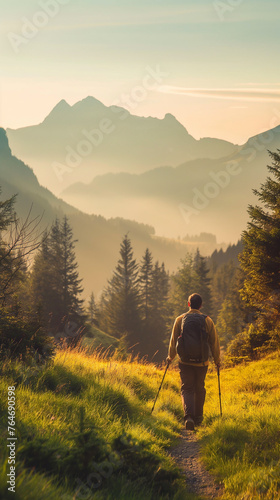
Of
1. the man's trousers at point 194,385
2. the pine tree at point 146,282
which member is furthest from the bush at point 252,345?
the pine tree at point 146,282

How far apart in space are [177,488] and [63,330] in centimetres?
3484

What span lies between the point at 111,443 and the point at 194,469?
1.53m

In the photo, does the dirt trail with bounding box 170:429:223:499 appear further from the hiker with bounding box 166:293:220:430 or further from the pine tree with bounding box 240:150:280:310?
the pine tree with bounding box 240:150:280:310

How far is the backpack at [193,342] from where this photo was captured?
6.93 m

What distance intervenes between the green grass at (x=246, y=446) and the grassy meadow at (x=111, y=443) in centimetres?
1

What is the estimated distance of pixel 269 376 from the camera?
10086 millimetres

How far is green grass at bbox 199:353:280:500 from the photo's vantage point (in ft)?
12.6

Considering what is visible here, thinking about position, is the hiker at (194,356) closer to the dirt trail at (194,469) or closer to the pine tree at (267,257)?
the dirt trail at (194,469)

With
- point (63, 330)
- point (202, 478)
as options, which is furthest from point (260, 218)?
point (63, 330)

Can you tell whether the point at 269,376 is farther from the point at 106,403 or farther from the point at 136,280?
the point at 136,280

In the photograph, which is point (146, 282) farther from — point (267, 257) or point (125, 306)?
point (267, 257)

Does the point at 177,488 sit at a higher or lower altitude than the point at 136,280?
lower

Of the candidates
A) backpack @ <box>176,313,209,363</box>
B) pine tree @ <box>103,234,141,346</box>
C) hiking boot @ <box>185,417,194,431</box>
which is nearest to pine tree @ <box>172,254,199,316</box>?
pine tree @ <box>103,234,141,346</box>

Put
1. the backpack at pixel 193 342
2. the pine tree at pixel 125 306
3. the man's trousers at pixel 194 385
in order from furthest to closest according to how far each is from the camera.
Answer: the pine tree at pixel 125 306 < the man's trousers at pixel 194 385 < the backpack at pixel 193 342
